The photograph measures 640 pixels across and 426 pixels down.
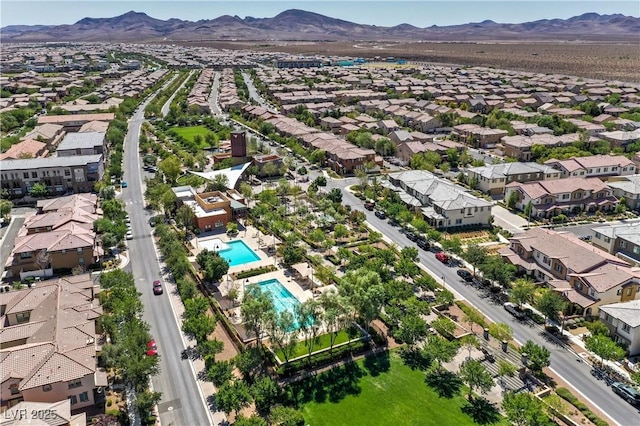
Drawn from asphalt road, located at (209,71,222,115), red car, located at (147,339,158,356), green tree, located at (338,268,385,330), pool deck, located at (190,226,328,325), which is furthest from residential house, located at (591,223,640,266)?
asphalt road, located at (209,71,222,115)

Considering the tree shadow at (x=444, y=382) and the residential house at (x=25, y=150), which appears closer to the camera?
the tree shadow at (x=444, y=382)

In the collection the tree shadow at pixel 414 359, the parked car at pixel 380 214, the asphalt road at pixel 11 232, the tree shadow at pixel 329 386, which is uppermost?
the parked car at pixel 380 214

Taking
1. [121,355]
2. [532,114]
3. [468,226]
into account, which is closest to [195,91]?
[532,114]

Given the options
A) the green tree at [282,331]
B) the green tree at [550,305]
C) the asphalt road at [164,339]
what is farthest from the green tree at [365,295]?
the green tree at [550,305]

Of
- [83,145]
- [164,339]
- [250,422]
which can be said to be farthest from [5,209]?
[250,422]

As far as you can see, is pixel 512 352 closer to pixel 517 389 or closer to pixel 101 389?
pixel 517 389

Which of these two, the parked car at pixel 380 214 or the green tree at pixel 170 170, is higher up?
the green tree at pixel 170 170

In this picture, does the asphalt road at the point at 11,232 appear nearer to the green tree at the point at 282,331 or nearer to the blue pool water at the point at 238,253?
the blue pool water at the point at 238,253
